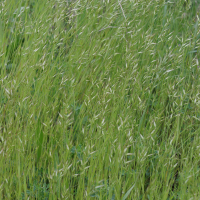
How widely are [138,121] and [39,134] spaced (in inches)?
29.3

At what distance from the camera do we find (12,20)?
9.22 ft

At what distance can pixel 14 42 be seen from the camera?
2512 mm

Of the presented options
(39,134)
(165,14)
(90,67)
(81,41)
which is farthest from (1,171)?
(165,14)

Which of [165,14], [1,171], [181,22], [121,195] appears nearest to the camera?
[1,171]

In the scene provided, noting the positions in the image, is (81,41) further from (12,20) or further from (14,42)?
(12,20)

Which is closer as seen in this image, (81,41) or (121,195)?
(121,195)

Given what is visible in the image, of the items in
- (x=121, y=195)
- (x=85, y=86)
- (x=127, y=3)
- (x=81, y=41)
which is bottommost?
(x=121, y=195)

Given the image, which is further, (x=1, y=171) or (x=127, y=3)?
(x=127, y=3)

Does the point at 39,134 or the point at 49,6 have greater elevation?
the point at 49,6

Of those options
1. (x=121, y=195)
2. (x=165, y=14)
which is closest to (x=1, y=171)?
(x=121, y=195)

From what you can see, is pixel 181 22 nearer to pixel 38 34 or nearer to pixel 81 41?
pixel 81 41

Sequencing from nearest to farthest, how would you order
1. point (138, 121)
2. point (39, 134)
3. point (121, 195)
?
point (121, 195) < point (39, 134) < point (138, 121)

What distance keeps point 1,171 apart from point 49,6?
1.66 meters

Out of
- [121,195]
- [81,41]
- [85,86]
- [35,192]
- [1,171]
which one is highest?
[81,41]
